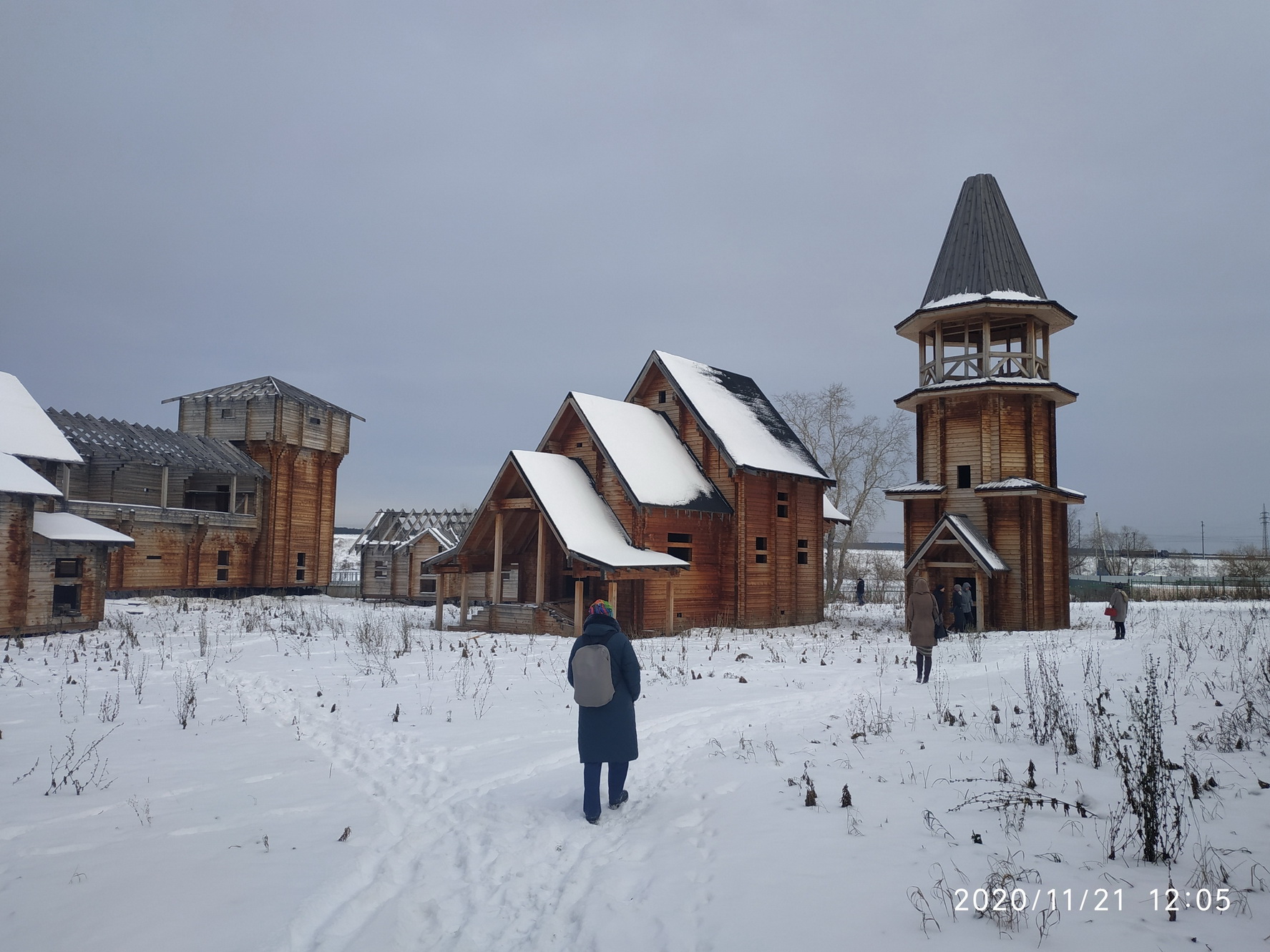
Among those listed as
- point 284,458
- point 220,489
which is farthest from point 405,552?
point 220,489

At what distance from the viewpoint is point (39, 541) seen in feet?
70.3

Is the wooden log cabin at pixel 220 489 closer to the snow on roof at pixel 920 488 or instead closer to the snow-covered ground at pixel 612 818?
the snow-covered ground at pixel 612 818

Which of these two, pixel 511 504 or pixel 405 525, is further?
pixel 405 525

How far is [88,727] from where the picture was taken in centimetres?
975

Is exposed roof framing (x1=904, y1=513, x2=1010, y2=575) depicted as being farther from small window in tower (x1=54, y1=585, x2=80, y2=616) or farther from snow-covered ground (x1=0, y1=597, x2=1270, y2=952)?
small window in tower (x1=54, y1=585, x2=80, y2=616)

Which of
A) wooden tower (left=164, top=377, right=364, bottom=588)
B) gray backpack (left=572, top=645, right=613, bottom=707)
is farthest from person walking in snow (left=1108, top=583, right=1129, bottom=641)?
wooden tower (left=164, top=377, right=364, bottom=588)

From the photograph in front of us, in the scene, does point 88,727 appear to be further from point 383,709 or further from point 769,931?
point 769,931

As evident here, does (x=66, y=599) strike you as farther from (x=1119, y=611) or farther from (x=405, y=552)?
(x=1119, y=611)

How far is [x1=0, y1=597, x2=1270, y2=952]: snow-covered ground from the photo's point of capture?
465 centimetres

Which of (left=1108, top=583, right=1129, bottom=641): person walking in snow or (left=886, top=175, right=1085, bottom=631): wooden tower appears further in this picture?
(left=886, top=175, right=1085, bottom=631): wooden tower

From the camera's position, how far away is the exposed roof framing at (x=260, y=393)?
138ft

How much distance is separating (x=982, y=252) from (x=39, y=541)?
29.2 m

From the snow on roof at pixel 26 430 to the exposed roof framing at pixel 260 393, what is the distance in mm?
15861

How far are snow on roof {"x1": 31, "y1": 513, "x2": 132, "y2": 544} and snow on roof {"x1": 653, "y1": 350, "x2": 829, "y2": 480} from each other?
1769 centimetres
